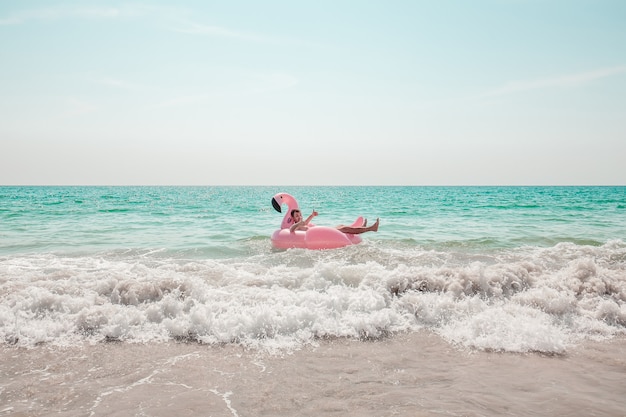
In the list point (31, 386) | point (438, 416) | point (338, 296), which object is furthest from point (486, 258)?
point (31, 386)

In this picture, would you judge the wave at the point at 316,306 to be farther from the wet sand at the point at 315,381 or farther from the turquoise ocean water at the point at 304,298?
the wet sand at the point at 315,381

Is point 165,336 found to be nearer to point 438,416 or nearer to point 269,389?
point 269,389

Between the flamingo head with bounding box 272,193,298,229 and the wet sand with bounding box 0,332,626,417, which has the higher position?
the flamingo head with bounding box 272,193,298,229

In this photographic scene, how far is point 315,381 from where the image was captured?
12.4 feet

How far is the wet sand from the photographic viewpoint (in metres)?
3.29

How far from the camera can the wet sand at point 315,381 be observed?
10.8 ft

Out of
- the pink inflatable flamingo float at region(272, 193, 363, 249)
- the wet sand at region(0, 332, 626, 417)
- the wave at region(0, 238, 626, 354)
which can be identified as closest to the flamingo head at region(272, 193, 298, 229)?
the pink inflatable flamingo float at region(272, 193, 363, 249)

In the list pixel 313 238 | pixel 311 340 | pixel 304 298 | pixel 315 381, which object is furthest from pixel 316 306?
pixel 313 238

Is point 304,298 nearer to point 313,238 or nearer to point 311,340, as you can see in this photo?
point 311,340

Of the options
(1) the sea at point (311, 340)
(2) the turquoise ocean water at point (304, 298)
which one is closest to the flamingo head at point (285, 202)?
(2) the turquoise ocean water at point (304, 298)

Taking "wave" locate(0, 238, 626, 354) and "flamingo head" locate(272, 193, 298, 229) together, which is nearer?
"wave" locate(0, 238, 626, 354)

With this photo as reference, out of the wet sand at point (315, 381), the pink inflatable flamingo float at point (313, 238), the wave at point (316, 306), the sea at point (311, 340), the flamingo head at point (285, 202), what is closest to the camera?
the wet sand at point (315, 381)

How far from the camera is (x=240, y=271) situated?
7969 millimetres

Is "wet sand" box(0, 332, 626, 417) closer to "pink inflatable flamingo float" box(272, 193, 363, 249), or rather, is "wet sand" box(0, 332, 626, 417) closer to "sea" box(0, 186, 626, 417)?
"sea" box(0, 186, 626, 417)
